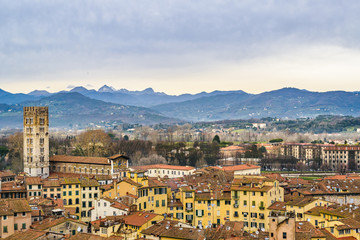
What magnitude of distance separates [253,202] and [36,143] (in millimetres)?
35119

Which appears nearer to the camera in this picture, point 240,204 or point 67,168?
point 240,204

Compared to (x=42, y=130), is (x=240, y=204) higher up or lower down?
lower down

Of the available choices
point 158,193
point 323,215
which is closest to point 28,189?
point 158,193

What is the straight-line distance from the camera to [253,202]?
41.9 m

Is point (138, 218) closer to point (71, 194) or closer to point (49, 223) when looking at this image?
point (49, 223)

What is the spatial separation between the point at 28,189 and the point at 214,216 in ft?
54.9

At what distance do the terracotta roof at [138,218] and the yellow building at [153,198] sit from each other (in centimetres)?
553

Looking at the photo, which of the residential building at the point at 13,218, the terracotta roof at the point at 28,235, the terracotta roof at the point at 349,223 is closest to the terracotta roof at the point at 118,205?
the residential building at the point at 13,218

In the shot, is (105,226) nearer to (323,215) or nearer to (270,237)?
(270,237)

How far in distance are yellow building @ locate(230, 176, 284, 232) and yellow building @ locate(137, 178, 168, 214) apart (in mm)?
5640

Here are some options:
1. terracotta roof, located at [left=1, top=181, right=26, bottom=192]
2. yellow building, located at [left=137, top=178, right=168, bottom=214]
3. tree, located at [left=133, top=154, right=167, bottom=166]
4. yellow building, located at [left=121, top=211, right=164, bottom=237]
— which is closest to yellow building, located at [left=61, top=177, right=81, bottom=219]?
terracotta roof, located at [left=1, top=181, right=26, bottom=192]

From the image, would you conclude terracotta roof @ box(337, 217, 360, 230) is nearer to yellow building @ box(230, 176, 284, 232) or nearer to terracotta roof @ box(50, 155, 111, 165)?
yellow building @ box(230, 176, 284, 232)

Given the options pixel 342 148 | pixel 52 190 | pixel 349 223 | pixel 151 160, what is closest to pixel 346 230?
pixel 349 223

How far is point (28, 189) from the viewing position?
46656 millimetres
